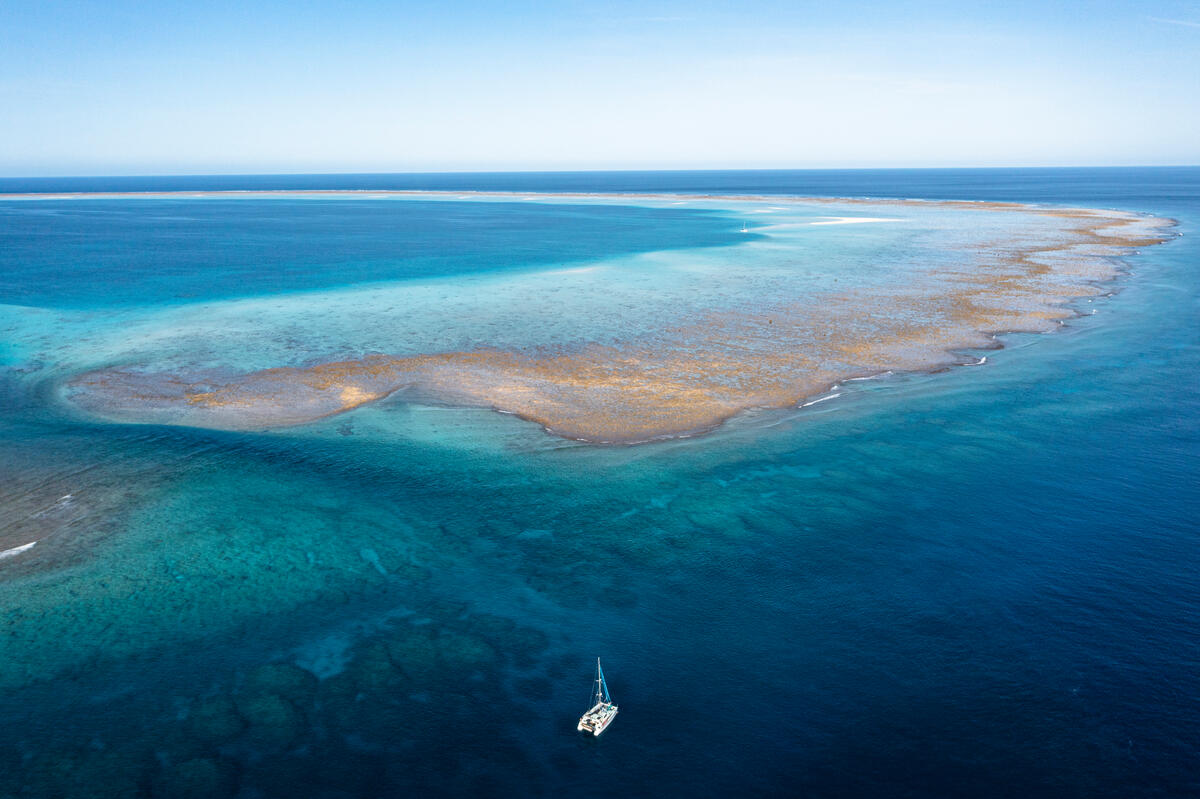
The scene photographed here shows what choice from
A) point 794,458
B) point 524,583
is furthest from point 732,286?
point 524,583

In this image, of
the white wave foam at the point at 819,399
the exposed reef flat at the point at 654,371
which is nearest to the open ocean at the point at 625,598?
the white wave foam at the point at 819,399

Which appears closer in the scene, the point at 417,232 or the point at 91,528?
the point at 91,528

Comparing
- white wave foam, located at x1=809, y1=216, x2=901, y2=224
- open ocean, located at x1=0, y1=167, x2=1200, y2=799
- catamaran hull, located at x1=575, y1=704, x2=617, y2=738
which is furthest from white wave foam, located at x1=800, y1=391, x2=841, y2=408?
white wave foam, located at x1=809, y1=216, x2=901, y2=224

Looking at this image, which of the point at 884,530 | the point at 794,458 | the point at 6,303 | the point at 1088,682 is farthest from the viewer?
the point at 6,303

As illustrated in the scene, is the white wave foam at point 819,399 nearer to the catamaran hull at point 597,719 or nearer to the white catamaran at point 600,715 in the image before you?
the white catamaran at point 600,715

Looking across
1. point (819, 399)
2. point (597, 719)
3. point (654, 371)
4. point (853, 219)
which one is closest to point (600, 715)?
point (597, 719)

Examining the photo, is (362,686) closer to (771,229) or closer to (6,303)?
(6,303)
